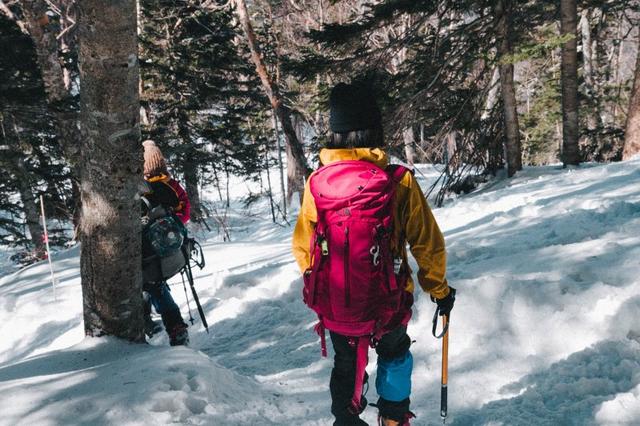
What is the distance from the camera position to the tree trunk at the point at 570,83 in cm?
927

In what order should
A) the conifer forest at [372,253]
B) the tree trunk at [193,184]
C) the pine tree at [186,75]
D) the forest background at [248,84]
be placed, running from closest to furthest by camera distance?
1. the conifer forest at [372,253]
2. the forest background at [248,84]
3. the pine tree at [186,75]
4. the tree trunk at [193,184]

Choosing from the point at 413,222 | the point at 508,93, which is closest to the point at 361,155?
the point at 413,222

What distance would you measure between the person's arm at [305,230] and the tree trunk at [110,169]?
157 centimetres

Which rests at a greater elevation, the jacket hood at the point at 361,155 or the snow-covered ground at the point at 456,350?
the jacket hood at the point at 361,155

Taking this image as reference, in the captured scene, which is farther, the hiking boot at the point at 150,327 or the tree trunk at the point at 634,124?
the tree trunk at the point at 634,124

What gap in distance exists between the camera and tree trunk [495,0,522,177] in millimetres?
9523

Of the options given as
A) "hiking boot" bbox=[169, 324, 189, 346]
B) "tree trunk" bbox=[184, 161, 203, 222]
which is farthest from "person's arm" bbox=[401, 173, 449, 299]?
"tree trunk" bbox=[184, 161, 203, 222]

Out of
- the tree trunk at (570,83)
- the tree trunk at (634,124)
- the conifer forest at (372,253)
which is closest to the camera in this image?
the conifer forest at (372,253)

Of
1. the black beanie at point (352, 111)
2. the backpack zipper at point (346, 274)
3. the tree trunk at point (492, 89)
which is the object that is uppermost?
the tree trunk at point (492, 89)

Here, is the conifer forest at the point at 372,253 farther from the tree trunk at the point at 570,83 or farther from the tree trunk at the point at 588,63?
the tree trunk at the point at 588,63

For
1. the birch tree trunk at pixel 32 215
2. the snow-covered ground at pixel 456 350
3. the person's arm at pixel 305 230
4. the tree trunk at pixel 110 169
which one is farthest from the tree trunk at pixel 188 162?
the person's arm at pixel 305 230

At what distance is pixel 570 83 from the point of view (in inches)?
385

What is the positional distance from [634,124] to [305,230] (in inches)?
386

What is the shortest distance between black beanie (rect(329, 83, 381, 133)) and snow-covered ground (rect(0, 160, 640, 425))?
6.45 feet
